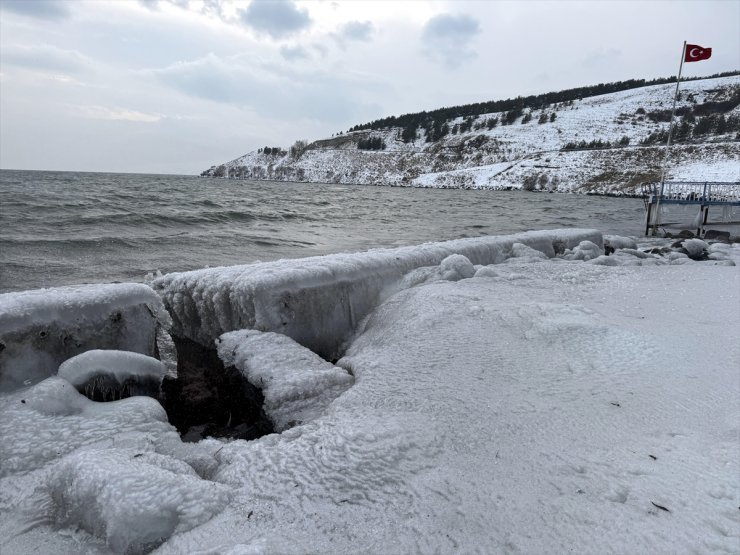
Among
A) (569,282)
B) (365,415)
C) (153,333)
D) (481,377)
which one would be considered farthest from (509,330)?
(153,333)

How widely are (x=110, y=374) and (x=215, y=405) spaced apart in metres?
0.77

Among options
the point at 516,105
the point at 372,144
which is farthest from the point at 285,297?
the point at 516,105

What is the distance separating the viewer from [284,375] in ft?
9.16

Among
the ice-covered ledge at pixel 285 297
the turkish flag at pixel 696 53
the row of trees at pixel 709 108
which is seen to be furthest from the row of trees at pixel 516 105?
the ice-covered ledge at pixel 285 297

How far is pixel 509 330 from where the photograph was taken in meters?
3.40

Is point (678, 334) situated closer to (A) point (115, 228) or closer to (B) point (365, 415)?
(B) point (365, 415)

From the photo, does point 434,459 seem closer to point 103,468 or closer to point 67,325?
point 103,468

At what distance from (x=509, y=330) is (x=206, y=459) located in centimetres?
239

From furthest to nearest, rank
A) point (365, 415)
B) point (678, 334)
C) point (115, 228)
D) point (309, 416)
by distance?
point (115, 228) < point (678, 334) < point (309, 416) < point (365, 415)

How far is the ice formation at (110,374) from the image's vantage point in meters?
2.46

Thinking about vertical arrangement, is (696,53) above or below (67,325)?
above

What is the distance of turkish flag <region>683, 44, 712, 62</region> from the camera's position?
12.3 metres

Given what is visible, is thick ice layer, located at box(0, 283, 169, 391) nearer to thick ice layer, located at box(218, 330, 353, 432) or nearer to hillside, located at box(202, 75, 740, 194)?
thick ice layer, located at box(218, 330, 353, 432)

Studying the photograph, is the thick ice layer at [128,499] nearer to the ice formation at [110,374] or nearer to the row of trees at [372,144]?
the ice formation at [110,374]
